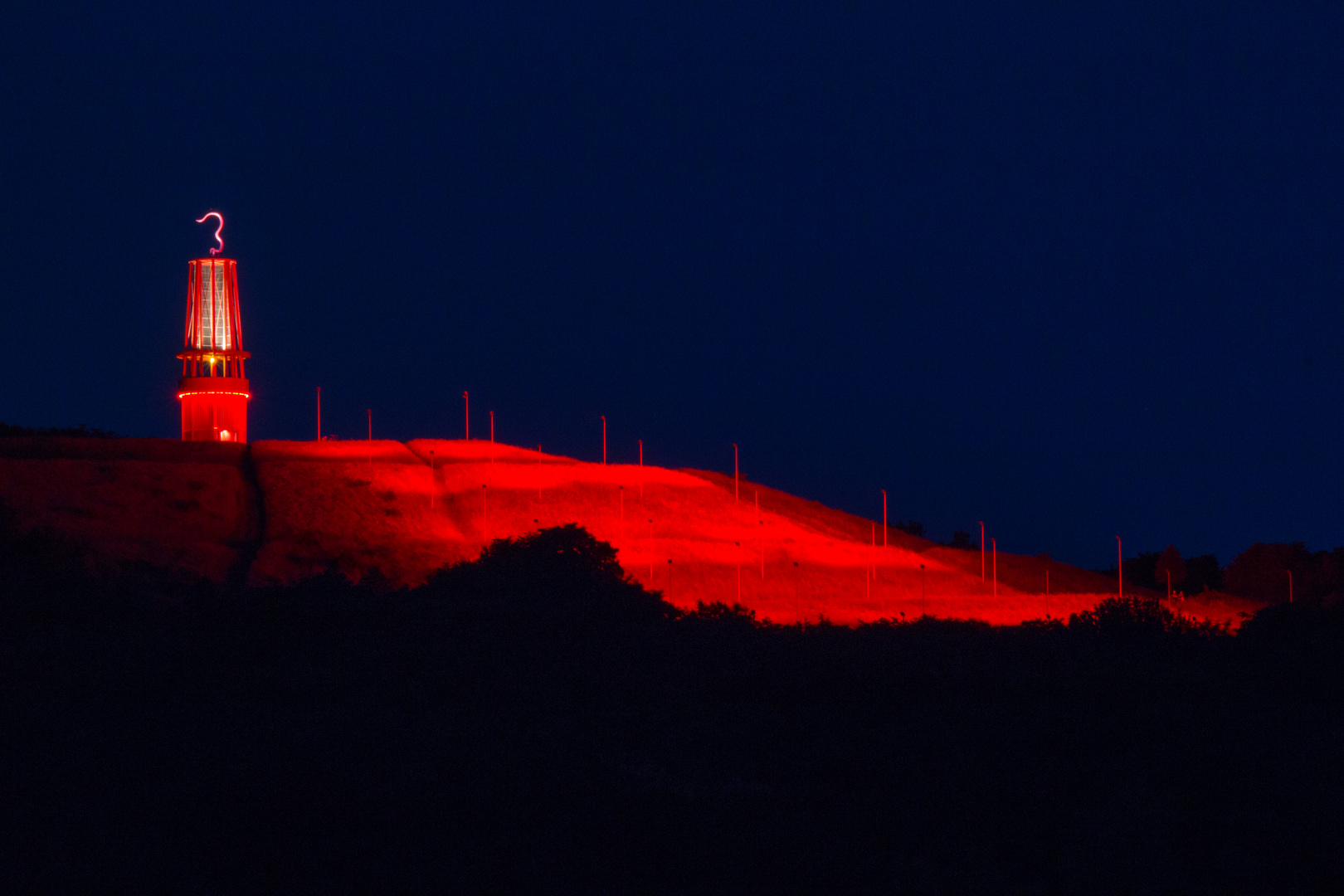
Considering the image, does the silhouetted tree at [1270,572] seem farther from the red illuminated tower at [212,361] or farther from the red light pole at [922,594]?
the red illuminated tower at [212,361]

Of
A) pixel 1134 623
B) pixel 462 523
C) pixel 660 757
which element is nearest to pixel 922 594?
pixel 462 523

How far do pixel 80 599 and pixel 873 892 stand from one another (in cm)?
1634

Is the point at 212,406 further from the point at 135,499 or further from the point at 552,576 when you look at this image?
the point at 552,576

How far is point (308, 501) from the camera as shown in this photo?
42.6 meters

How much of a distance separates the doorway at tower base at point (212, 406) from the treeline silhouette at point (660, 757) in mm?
41992

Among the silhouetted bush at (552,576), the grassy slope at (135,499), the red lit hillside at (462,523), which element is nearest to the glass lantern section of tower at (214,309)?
the red lit hillside at (462,523)

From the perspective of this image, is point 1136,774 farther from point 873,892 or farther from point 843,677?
point 843,677

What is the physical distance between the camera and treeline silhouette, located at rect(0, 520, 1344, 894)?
785cm

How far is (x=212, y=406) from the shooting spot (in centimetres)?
5756

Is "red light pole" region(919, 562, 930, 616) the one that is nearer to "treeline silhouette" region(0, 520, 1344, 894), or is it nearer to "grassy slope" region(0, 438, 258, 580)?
"treeline silhouette" region(0, 520, 1344, 894)

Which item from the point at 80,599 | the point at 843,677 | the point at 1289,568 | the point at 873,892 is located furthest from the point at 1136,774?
the point at 1289,568

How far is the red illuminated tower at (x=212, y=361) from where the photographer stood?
57.6 metres

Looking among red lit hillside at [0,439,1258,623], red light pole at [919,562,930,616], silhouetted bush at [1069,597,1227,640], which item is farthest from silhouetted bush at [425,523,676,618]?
red light pole at [919,562,930,616]

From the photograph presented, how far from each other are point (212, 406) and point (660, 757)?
2064 inches
